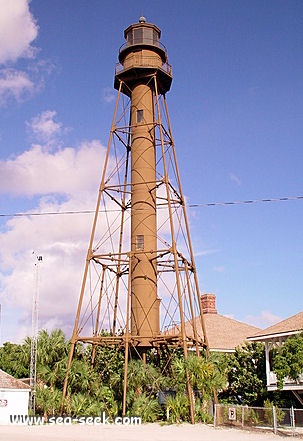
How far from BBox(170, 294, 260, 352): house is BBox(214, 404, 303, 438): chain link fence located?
1554cm

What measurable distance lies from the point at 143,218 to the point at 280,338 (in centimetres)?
1164

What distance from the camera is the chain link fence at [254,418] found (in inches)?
1116

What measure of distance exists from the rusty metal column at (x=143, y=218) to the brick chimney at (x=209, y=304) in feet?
75.8

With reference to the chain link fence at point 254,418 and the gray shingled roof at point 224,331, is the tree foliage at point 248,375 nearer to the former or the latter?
the chain link fence at point 254,418

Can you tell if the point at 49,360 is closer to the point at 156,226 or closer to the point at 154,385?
the point at 154,385

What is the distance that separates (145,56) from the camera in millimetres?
38531

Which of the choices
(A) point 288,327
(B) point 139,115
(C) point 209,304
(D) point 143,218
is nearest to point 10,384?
(D) point 143,218

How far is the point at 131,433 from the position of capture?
26594mm

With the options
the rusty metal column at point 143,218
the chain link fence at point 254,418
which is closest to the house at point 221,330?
the rusty metal column at point 143,218

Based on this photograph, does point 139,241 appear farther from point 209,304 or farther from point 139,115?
point 209,304

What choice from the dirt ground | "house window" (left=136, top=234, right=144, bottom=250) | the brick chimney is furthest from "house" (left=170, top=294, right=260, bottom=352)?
the dirt ground

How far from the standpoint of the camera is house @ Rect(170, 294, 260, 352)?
4746cm

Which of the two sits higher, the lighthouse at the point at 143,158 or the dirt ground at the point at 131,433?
the lighthouse at the point at 143,158

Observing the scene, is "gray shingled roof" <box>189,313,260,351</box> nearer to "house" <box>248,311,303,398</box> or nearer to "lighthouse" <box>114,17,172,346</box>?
"house" <box>248,311,303,398</box>
